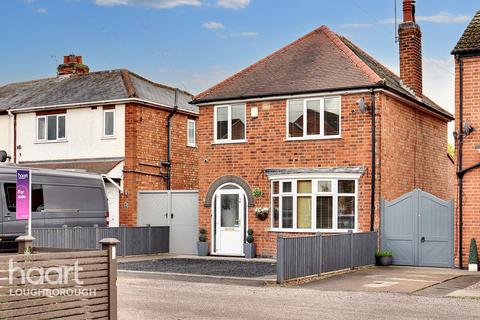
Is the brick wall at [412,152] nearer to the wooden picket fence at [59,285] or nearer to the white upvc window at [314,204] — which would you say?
the white upvc window at [314,204]

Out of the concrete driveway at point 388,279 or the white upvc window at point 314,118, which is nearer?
the concrete driveway at point 388,279

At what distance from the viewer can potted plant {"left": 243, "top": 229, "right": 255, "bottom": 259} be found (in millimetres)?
25281

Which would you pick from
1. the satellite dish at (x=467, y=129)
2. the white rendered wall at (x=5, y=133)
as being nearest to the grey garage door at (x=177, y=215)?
the white rendered wall at (x=5, y=133)

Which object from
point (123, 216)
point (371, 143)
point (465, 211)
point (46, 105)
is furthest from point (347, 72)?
point (46, 105)

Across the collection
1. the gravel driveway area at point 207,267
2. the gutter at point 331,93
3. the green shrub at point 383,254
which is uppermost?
the gutter at point 331,93

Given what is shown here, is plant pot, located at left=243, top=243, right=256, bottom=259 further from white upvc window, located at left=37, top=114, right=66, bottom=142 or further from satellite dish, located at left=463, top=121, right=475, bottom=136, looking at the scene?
white upvc window, located at left=37, top=114, right=66, bottom=142

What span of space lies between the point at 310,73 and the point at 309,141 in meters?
2.41

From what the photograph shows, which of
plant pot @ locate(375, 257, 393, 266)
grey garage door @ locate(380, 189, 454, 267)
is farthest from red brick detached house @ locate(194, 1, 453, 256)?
plant pot @ locate(375, 257, 393, 266)

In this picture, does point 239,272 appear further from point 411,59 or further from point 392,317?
point 411,59

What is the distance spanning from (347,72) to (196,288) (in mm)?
11041

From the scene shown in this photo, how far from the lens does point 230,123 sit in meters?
26.6

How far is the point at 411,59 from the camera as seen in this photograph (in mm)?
27359

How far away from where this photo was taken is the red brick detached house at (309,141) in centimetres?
2405

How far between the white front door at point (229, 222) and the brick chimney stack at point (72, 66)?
13107 mm
